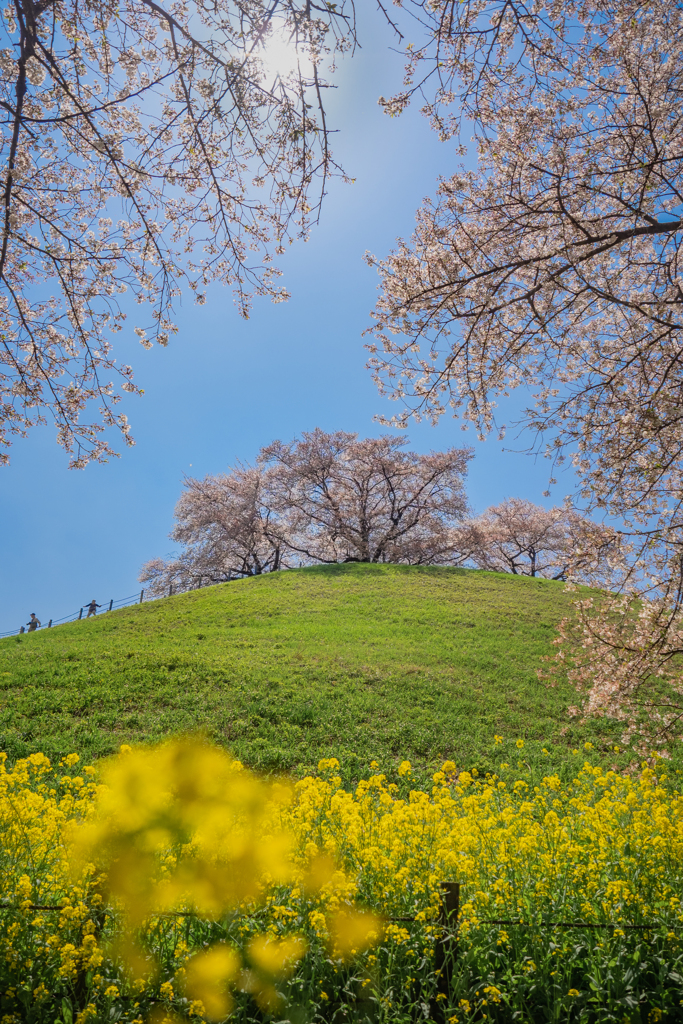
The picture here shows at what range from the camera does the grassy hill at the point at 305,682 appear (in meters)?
9.05

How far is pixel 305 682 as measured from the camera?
11664 millimetres

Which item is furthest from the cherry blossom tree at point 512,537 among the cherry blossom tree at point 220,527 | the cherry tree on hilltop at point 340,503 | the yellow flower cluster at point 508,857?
the yellow flower cluster at point 508,857

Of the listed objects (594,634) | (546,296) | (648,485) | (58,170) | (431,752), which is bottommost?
(431,752)

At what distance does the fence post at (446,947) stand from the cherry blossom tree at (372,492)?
28336 mm

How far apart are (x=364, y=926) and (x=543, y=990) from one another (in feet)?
3.04

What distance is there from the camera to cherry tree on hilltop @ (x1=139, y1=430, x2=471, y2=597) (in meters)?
31.5

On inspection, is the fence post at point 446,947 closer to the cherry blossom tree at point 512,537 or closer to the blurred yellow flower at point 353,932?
the blurred yellow flower at point 353,932

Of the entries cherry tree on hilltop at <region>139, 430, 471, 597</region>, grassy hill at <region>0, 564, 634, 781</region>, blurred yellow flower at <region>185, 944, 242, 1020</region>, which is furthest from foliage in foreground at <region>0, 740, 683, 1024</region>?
cherry tree on hilltop at <region>139, 430, 471, 597</region>

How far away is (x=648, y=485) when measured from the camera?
5602 mm

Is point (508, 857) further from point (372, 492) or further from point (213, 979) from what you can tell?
point (372, 492)

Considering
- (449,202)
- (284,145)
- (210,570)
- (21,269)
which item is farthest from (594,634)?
(210,570)

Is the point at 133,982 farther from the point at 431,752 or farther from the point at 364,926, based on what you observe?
→ the point at 431,752

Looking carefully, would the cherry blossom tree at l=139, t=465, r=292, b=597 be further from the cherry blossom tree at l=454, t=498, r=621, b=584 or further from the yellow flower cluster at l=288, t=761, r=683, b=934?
the yellow flower cluster at l=288, t=761, r=683, b=934

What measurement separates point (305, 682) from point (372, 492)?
21.4 meters
